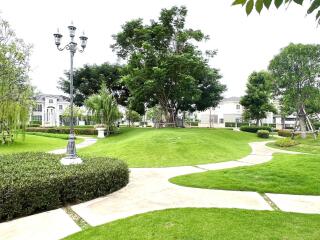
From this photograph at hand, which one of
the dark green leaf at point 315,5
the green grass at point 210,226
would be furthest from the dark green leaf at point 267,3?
the green grass at point 210,226

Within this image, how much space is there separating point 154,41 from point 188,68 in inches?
162

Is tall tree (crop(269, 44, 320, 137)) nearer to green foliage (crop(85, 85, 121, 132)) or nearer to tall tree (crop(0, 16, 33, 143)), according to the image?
green foliage (crop(85, 85, 121, 132))

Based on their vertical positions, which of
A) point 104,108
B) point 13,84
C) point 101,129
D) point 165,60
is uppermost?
point 165,60

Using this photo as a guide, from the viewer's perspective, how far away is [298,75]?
22.6 m

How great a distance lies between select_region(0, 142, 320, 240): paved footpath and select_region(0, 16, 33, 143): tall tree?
13.8 m

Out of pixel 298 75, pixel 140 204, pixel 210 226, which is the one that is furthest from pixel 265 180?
pixel 298 75

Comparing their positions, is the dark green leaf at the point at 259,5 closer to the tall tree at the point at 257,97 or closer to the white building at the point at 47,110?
the tall tree at the point at 257,97

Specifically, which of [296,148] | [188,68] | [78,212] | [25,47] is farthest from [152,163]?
[188,68]

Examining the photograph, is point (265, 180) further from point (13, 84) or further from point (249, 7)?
point (13, 84)

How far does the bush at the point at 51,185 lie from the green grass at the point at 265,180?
212cm

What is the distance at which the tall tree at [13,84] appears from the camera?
17.2 m

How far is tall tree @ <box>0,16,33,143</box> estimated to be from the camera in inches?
675

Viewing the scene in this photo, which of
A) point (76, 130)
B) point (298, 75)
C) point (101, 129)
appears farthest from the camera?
point (76, 130)

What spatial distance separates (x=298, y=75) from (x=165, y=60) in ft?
36.9
